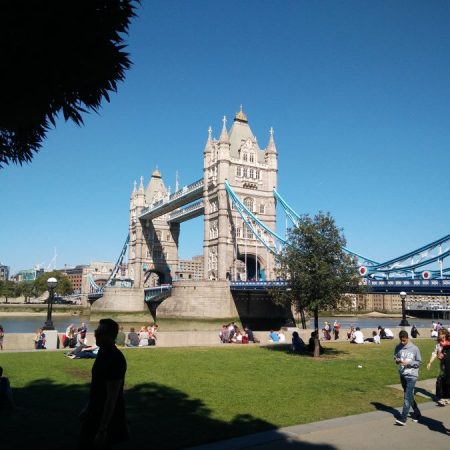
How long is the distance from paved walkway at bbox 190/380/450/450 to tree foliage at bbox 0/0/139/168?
477 cm

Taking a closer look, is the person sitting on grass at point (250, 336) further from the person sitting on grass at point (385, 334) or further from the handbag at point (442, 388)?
the handbag at point (442, 388)

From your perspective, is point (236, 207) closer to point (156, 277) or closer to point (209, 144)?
point (209, 144)

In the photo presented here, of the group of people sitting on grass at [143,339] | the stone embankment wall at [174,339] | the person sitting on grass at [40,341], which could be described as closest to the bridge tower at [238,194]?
the stone embankment wall at [174,339]

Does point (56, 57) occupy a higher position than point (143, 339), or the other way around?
point (56, 57)

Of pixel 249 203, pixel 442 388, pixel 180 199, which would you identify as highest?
pixel 180 199

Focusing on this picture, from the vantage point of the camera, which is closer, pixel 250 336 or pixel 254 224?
pixel 250 336

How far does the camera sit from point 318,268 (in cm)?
1947

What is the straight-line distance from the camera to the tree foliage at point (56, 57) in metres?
5.05

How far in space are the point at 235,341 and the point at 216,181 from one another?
39.1 metres

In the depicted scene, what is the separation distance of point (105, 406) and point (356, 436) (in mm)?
4221

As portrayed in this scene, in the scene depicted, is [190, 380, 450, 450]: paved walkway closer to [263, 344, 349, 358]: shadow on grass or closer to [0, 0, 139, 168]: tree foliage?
[0, 0, 139, 168]: tree foliage

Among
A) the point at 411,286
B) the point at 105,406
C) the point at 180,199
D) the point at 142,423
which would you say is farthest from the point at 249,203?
the point at 105,406

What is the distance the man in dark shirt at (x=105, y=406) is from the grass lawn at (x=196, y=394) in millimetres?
2023

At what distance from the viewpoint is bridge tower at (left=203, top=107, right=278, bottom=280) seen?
5966cm
